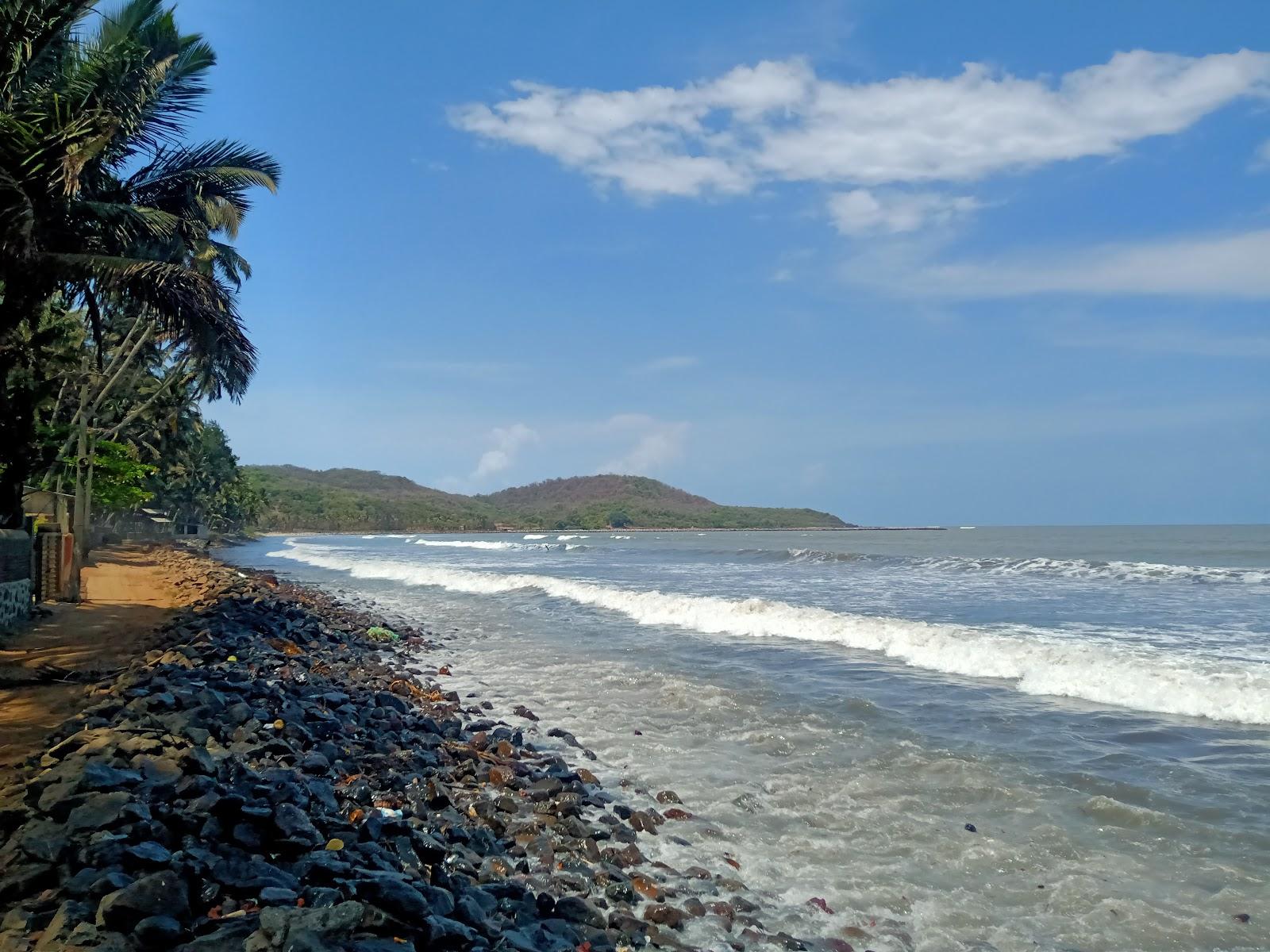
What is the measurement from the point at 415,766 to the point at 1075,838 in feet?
16.5

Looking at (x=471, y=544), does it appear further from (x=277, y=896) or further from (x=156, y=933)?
(x=156, y=933)

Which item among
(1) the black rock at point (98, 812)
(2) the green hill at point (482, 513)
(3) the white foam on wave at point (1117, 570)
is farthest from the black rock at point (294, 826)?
(2) the green hill at point (482, 513)

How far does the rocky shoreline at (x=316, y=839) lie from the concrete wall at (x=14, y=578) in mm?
3665

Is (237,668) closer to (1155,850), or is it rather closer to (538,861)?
(538,861)

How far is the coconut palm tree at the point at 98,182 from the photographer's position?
8.46m

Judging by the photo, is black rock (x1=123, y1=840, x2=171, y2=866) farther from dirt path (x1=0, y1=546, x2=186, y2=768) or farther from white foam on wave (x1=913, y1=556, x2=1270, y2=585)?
white foam on wave (x1=913, y1=556, x2=1270, y2=585)

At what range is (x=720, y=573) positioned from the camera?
115ft

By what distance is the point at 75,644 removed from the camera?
35.3ft

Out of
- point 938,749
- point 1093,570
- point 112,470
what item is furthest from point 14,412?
point 1093,570

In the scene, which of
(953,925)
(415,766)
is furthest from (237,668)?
(953,925)

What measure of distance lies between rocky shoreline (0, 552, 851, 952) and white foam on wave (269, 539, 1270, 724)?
666 centimetres

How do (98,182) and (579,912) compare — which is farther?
(98,182)

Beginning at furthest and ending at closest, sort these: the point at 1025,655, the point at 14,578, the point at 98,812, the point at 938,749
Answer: the point at 1025,655
the point at 14,578
the point at 938,749
the point at 98,812

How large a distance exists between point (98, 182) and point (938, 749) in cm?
1222
